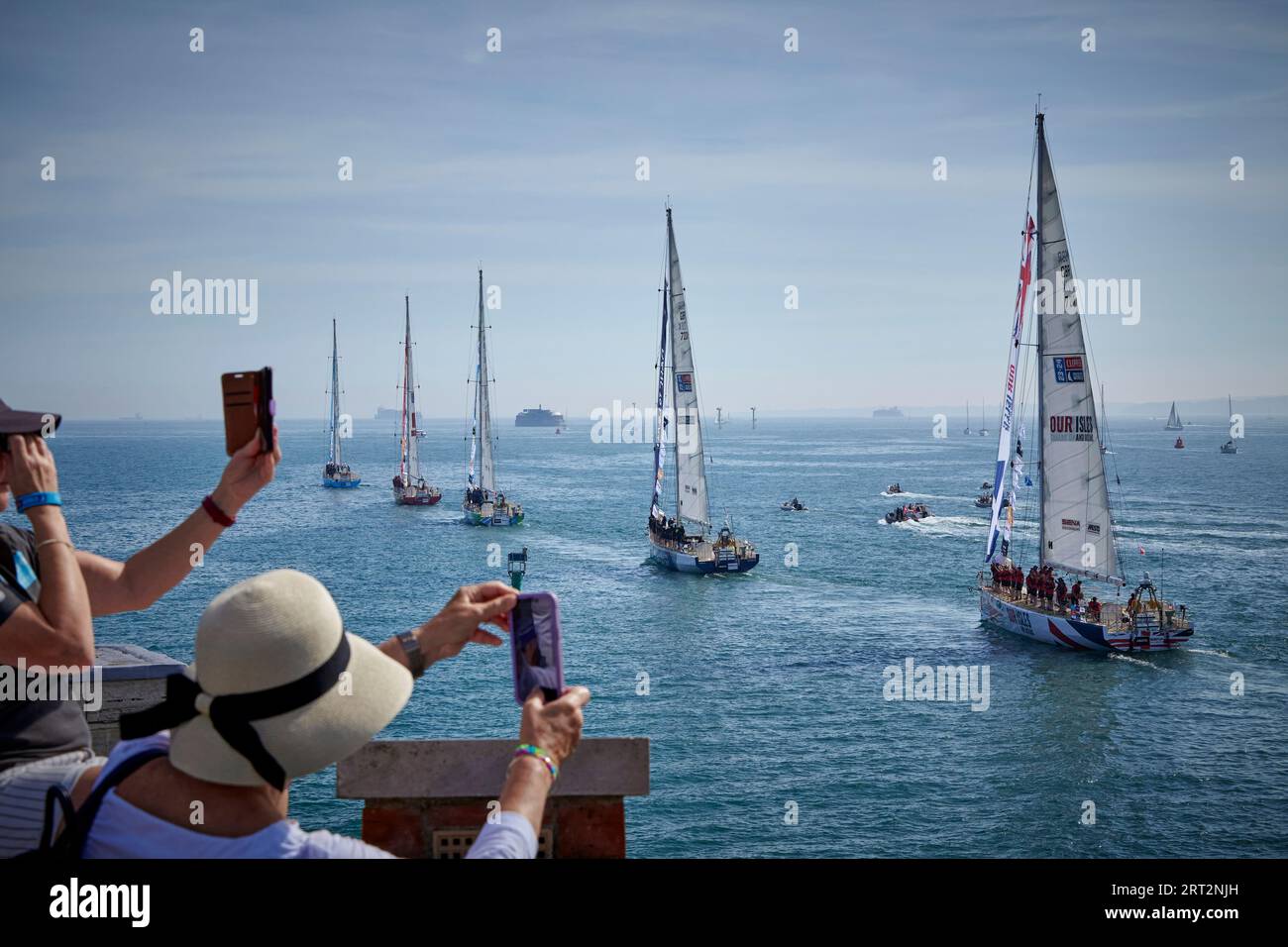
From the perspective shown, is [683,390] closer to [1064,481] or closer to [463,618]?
[1064,481]

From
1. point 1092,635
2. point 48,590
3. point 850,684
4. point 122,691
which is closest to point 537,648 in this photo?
point 48,590

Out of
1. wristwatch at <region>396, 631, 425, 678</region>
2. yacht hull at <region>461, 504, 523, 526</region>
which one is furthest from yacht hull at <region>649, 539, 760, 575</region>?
wristwatch at <region>396, 631, 425, 678</region>

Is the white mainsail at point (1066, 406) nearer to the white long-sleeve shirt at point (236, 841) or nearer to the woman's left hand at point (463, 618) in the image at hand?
the woman's left hand at point (463, 618)

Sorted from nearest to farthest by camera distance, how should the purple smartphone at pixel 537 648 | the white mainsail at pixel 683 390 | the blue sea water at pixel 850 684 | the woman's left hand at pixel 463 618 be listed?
the purple smartphone at pixel 537 648 < the woman's left hand at pixel 463 618 < the blue sea water at pixel 850 684 < the white mainsail at pixel 683 390

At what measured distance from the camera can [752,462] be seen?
7835 inches

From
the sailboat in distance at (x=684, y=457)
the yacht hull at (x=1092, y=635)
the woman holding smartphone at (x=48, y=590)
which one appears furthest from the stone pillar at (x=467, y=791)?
the sailboat in distance at (x=684, y=457)

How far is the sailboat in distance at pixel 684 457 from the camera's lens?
6550 cm

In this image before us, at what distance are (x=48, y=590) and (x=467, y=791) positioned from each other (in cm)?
233

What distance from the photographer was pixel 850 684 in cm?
4162

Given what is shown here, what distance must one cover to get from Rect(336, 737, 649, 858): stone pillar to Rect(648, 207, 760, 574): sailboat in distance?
58.2 meters

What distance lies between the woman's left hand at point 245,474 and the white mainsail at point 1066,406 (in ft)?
154
